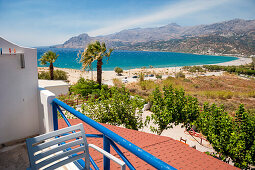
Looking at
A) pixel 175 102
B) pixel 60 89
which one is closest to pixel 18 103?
pixel 175 102

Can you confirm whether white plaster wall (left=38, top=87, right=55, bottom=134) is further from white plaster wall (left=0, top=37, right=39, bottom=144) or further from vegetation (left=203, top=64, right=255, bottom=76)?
vegetation (left=203, top=64, right=255, bottom=76)

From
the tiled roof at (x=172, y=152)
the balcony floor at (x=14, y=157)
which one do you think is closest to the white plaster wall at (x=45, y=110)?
the balcony floor at (x=14, y=157)

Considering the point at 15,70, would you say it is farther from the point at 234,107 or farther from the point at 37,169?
the point at 234,107

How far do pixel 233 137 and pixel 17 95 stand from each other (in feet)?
24.5

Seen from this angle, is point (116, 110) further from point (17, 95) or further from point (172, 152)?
point (17, 95)

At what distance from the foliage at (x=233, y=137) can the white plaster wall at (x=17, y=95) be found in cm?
700

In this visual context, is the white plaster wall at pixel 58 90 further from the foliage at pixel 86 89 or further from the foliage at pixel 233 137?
the foliage at pixel 233 137

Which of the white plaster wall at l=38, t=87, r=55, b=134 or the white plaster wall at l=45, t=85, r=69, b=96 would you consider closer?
the white plaster wall at l=38, t=87, r=55, b=134

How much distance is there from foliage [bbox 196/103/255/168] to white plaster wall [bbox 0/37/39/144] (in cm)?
700

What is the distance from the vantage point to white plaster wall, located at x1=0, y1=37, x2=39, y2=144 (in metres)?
3.12

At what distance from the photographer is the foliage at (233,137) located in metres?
6.72

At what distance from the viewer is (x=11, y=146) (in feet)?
10.7

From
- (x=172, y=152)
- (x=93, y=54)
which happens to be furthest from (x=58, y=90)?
(x=172, y=152)

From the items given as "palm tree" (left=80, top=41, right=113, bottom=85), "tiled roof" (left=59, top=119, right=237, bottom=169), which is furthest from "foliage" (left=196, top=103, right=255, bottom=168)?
"palm tree" (left=80, top=41, right=113, bottom=85)
